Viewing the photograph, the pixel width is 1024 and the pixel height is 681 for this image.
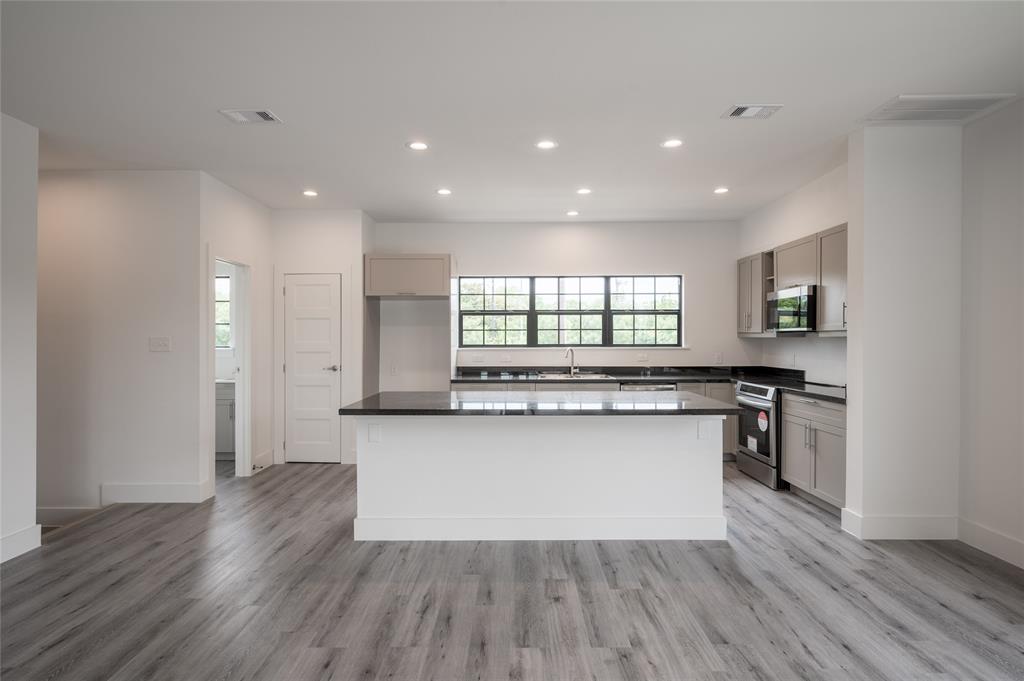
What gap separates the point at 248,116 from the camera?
3.36 metres

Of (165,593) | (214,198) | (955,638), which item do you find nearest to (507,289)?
(214,198)

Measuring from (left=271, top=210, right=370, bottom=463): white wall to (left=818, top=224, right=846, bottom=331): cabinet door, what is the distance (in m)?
4.33

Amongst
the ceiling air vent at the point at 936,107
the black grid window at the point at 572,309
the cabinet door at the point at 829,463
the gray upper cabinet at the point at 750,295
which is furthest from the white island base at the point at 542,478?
the black grid window at the point at 572,309

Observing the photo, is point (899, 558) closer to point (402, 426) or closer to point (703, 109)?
point (703, 109)

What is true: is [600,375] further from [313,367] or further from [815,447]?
[313,367]

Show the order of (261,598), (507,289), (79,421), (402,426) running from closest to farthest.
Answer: (261,598), (402,426), (79,421), (507,289)

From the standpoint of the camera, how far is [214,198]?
4.67 meters

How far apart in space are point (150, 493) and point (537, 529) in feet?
10.5

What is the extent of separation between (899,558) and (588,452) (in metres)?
1.92

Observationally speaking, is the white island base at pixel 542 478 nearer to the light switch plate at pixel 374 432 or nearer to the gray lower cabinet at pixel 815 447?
the light switch plate at pixel 374 432

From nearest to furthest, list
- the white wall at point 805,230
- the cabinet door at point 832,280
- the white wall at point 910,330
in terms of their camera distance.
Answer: the white wall at point 910,330, the cabinet door at point 832,280, the white wall at point 805,230

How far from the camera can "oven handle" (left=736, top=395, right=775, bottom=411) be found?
490 centimetres

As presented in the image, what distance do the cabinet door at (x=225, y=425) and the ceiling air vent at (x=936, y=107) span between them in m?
6.26

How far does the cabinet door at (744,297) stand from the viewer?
6.07 m
